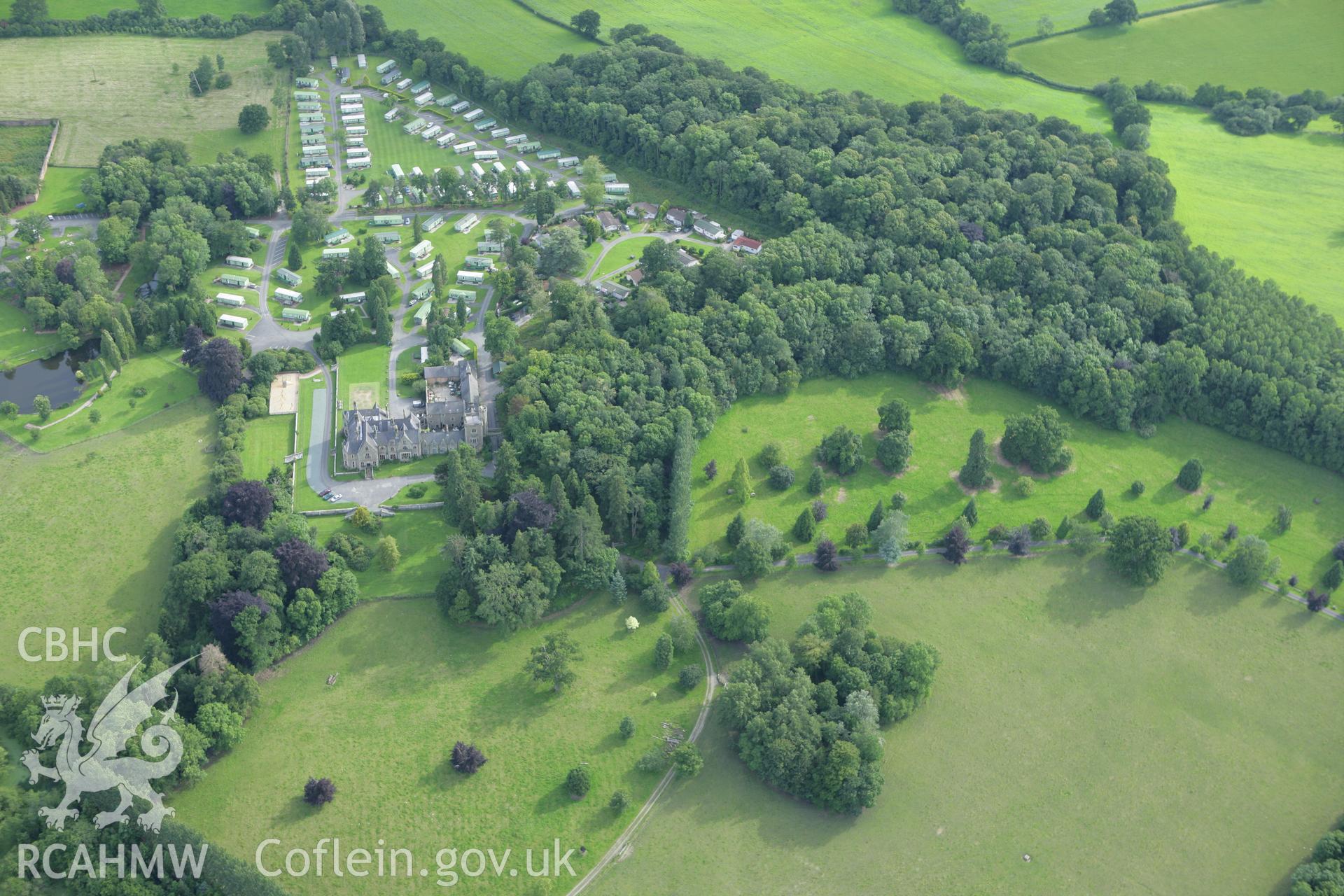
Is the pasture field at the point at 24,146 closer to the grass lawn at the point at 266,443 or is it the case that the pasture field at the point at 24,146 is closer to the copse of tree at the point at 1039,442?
the grass lawn at the point at 266,443

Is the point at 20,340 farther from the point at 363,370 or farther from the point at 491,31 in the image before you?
the point at 491,31

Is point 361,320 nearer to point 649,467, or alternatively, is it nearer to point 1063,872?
point 649,467

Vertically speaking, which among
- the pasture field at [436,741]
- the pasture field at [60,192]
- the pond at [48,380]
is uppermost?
the pasture field at [60,192]

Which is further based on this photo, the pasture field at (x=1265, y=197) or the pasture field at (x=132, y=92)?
the pasture field at (x=132, y=92)

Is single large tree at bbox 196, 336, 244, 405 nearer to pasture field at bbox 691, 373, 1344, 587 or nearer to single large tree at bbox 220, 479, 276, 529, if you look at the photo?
single large tree at bbox 220, 479, 276, 529

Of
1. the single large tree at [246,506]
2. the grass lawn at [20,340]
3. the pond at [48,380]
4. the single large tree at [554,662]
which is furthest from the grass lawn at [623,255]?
the grass lawn at [20,340]

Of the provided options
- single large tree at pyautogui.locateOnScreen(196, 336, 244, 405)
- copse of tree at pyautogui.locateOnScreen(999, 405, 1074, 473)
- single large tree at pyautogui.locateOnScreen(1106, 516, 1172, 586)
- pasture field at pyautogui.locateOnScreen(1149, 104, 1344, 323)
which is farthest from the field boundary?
single large tree at pyautogui.locateOnScreen(196, 336, 244, 405)

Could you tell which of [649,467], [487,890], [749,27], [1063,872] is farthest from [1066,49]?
[487,890]

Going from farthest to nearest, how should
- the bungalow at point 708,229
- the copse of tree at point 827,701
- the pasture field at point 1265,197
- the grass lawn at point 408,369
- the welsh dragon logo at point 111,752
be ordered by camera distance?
1. the bungalow at point 708,229
2. the pasture field at point 1265,197
3. the grass lawn at point 408,369
4. the copse of tree at point 827,701
5. the welsh dragon logo at point 111,752
